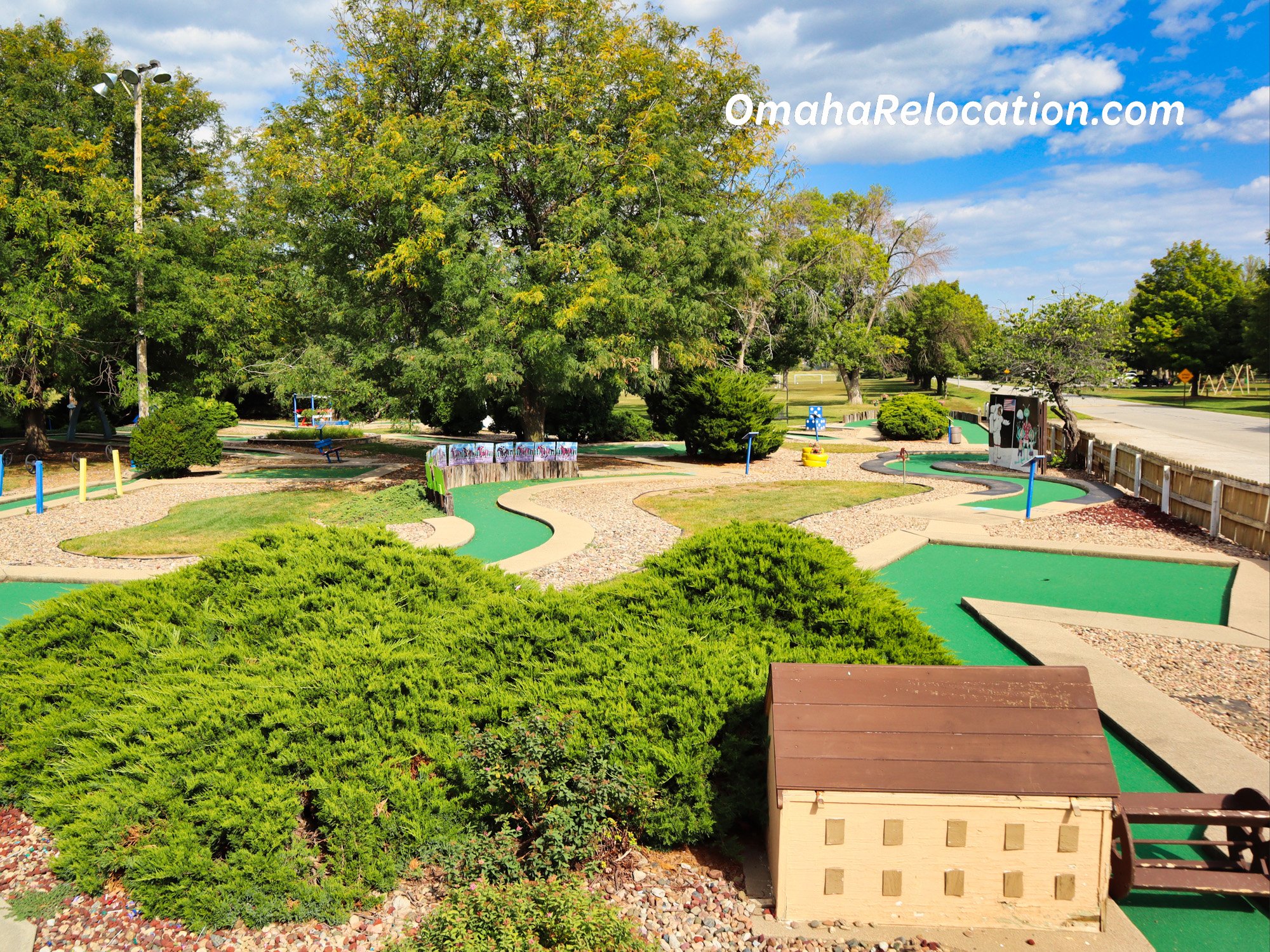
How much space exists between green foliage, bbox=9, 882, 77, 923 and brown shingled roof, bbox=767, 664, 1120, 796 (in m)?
3.62

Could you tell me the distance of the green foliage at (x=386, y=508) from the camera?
49.8 ft

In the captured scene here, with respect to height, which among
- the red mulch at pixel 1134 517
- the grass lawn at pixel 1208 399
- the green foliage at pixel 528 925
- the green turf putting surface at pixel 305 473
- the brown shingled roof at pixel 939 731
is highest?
the grass lawn at pixel 1208 399

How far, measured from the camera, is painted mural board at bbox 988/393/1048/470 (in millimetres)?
22891

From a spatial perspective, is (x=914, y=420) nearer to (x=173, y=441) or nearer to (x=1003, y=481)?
(x=1003, y=481)

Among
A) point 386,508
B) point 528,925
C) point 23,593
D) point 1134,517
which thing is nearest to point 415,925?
point 528,925

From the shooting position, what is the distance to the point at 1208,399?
65062 mm

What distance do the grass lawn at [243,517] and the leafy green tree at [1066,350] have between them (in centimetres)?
1749

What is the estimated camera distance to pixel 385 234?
19.5 meters

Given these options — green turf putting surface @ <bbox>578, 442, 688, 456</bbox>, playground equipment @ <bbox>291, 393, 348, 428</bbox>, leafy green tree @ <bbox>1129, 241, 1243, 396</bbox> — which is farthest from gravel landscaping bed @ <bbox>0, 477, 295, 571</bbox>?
leafy green tree @ <bbox>1129, 241, 1243, 396</bbox>

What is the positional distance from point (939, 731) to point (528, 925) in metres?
2.14

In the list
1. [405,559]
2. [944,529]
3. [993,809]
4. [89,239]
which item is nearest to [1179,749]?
[993,809]

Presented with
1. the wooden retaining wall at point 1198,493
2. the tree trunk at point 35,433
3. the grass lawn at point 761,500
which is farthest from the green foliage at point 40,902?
the tree trunk at point 35,433

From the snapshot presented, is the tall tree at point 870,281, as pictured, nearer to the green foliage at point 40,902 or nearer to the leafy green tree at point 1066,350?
the leafy green tree at point 1066,350

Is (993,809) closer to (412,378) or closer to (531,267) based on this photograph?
(412,378)
